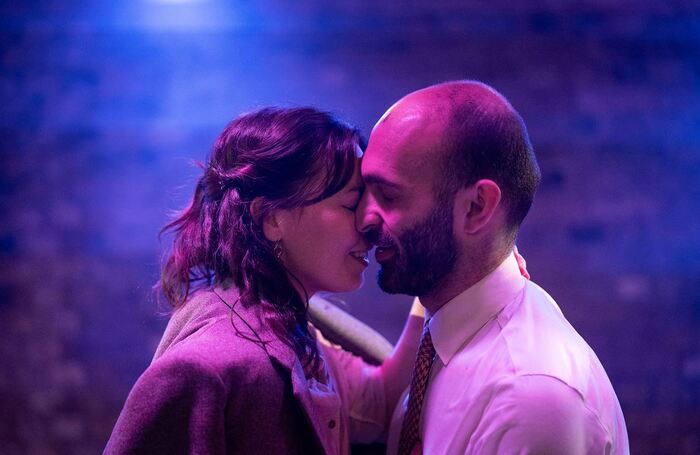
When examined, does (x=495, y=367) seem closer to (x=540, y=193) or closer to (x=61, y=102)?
(x=540, y=193)

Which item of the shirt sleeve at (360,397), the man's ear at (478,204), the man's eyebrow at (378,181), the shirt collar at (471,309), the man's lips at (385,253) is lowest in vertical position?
the shirt sleeve at (360,397)

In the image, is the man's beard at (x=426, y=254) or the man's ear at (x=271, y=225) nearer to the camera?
the man's beard at (x=426, y=254)

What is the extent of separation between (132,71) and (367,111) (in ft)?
4.44

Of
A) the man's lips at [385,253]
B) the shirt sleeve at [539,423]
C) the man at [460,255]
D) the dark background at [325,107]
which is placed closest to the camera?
the shirt sleeve at [539,423]

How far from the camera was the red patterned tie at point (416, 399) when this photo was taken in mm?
1634

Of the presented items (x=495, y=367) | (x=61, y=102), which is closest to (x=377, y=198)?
(x=495, y=367)

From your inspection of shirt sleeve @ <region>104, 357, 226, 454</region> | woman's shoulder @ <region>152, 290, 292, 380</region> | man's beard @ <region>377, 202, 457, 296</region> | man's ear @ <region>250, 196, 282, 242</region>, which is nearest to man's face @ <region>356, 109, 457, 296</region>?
man's beard @ <region>377, 202, 457, 296</region>

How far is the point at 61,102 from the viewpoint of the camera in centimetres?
408

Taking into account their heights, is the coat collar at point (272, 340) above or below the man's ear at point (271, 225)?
below

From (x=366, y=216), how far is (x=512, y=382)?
1.75 ft

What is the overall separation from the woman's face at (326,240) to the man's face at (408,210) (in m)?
0.07

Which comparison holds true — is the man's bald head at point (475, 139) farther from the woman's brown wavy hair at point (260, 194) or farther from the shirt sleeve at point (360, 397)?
the shirt sleeve at point (360, 397)

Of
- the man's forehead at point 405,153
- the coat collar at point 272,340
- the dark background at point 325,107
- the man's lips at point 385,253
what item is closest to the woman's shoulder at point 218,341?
the coat collar at point 272,340

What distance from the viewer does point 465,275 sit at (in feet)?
5.47
